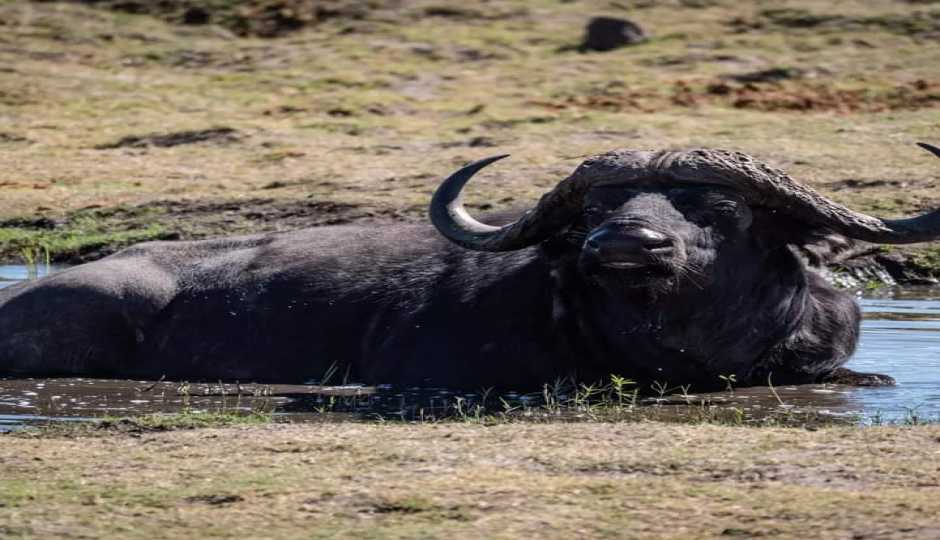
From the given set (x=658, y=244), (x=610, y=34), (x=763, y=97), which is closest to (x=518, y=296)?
(x=658, y=244)

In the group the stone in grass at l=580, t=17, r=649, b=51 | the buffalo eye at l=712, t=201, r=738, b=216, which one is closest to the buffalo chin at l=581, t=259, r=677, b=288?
the buffalo eye at l=712, t=201, r=738, b=216

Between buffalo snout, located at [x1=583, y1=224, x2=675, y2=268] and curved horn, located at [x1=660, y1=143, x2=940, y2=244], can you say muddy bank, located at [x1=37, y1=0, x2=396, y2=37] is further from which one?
buffalo snout, located at [x1=583, y1=224, x2=675, y2=268]

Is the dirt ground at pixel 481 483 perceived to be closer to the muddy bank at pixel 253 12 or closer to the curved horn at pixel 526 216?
the curved horn at pixel 526 216

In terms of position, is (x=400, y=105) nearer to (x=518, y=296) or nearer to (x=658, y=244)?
(x=518, y=296)

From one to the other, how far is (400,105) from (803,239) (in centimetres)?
1309

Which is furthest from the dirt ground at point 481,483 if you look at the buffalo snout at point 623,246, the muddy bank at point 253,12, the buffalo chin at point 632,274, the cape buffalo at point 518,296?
the muddy bank at point 253,12

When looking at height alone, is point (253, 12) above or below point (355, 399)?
above

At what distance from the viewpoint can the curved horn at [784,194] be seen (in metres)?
7.19

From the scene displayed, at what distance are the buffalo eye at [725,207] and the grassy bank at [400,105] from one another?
5.96 m

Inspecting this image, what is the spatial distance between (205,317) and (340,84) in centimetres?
1413

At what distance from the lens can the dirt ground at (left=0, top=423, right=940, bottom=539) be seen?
4.30 meters

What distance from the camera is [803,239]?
7.62 m

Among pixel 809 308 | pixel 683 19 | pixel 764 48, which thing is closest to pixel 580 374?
pixel 809 308

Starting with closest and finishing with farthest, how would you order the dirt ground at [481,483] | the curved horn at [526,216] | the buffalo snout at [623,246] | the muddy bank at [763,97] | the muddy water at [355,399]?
the dirt ground at [481,483]
the buffalo snout at [623,246]
the muddy water at [355,399]
the curved horn at [526,216]
the muddy bank at [763,97]
